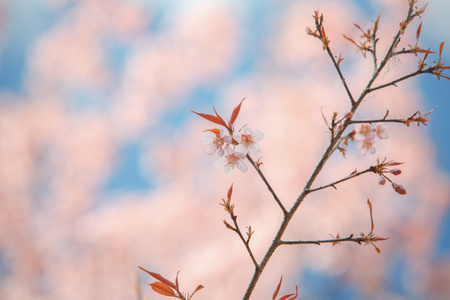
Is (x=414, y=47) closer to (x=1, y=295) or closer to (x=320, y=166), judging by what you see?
(x=320, y=166)

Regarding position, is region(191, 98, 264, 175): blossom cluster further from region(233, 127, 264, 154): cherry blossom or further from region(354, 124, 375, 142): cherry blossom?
region(354, 124, 375, 142): cherry blossom

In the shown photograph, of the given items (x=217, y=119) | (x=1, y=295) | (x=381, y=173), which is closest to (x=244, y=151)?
(x=217, y=119)

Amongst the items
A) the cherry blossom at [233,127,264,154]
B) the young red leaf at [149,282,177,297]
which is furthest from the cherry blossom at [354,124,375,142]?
the young red leaf at [149,282,177,297]

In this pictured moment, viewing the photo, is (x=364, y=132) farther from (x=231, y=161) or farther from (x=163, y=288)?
(x=163, y=288)

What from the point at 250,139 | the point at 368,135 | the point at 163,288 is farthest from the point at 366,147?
the point at 163,288

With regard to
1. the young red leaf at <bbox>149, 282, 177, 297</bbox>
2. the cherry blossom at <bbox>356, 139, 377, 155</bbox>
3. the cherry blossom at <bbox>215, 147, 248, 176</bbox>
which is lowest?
the young red leaf at <bbox>149, 282, 177, 297</bbox>

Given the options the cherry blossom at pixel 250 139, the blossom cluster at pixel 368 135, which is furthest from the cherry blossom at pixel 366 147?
the cherry blossom at pixel 250 139
